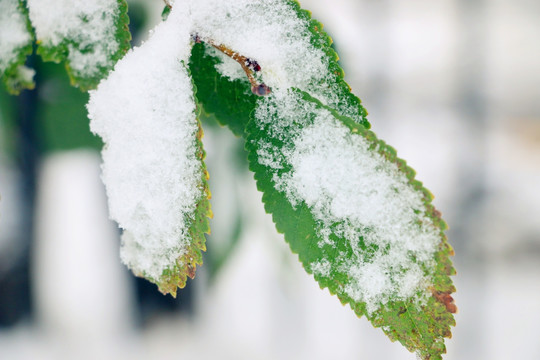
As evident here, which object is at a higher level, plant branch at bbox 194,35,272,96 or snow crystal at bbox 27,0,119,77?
plant branch at bbox 194,35,272,96

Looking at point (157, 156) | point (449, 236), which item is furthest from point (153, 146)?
point (449, 236)

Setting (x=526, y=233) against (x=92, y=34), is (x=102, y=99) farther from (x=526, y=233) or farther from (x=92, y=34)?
(x=526, y=233)

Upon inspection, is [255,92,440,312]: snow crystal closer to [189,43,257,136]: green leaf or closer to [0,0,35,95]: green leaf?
[189,43,257,136]: green leaf

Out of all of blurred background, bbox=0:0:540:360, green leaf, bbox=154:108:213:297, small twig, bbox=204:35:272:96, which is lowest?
green leaf, bbox=154:108:213:297

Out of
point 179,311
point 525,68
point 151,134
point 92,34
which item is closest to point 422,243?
point 151,134

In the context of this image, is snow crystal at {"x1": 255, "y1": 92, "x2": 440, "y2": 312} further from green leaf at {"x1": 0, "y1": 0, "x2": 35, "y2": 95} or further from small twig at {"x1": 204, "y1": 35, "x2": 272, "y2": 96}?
green leaf at {"x1": 0, "y1": 0, "x2": 35, "y2": 95}

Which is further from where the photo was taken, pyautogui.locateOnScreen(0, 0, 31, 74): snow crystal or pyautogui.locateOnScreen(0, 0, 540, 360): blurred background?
pyautogui.locateOnScreen(0, 0, 540, 360): blurred background

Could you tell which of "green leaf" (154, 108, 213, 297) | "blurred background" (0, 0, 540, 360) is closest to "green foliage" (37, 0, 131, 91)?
"green leaf" (154, 108, 213, 297)
